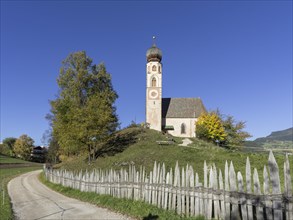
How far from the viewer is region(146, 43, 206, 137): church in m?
53.7

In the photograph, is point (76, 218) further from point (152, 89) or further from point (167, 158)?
point (152, 89)

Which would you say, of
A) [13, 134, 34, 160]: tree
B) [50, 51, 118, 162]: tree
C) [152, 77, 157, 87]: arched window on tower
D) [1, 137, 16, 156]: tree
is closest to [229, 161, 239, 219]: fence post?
[50, 51, 118, 162]: tree

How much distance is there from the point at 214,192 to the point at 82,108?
25648 millimetres

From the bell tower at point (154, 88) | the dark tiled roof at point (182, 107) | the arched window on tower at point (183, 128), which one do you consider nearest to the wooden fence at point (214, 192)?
the bell tower at point (154, 88)

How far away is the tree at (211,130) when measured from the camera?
4697cm

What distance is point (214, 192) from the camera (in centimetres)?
766

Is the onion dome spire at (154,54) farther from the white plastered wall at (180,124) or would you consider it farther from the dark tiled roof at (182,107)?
the white plastered wall at (180,124)

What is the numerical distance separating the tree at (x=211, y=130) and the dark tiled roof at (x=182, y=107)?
719 cm

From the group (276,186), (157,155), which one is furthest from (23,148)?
(276,186)

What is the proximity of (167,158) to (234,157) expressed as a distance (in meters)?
6.13

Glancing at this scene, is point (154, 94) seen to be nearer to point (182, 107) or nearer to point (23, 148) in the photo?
point (182, 107)

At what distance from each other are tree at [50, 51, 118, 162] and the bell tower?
52.5 feet

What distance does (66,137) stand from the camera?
2961 centimetres

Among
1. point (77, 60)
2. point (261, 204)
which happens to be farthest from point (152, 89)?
point (261, 204)
